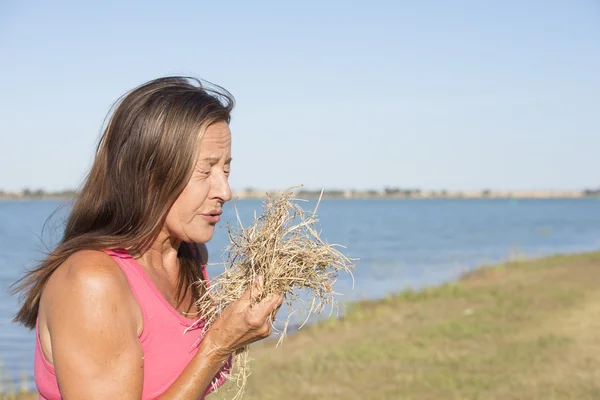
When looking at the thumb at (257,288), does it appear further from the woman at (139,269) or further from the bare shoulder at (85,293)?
the bare shoulder at (85,293)

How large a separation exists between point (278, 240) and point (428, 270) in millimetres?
27199

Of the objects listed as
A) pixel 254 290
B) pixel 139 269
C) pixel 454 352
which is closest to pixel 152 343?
pixel 139 269

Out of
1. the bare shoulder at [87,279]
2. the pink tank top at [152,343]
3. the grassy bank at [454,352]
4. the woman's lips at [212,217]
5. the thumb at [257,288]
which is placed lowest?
the grassy bank at [454,352]

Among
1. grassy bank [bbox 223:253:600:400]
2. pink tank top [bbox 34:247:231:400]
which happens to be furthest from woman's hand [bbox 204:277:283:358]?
grassy bank [bbox 223:253:600:400]

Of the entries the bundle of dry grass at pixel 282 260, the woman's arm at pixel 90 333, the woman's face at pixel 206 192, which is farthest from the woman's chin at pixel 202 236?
the woman's arm at pixel 90 333

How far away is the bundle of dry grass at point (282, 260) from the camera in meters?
2.37

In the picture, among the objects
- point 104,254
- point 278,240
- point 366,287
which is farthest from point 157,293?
point 366,287

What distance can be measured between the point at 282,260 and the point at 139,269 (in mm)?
509

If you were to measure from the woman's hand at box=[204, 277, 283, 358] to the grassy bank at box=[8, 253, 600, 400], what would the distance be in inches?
209

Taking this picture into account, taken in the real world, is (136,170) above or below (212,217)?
above

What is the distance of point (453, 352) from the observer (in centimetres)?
888

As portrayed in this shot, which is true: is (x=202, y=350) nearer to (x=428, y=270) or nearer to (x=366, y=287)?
(x=366, y=287)

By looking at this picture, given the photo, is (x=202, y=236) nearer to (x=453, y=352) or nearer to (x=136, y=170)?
(x=136, y=170)

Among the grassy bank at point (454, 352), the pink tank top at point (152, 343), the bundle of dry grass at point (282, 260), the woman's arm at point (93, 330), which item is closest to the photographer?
the woman's arm at point (93, 330)
